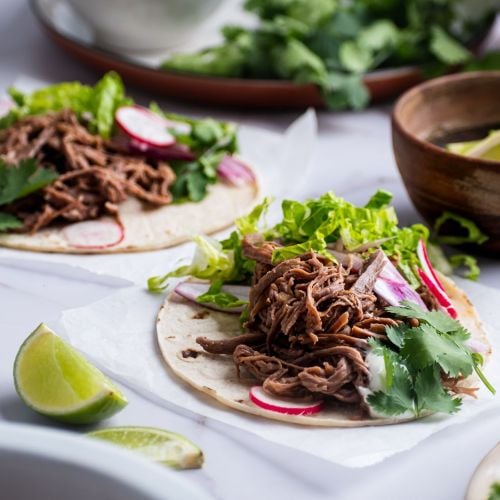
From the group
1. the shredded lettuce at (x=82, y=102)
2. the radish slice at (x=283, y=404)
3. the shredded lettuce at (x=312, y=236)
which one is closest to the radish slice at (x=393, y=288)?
the shredded lettuce at (x=312, y=236)

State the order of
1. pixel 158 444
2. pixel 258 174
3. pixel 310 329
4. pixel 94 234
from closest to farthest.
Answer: pixel 158 444 → pixel 310 329 → pixel 94 234 → pixel 258 174

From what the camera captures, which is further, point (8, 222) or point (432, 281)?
point (8, 222)

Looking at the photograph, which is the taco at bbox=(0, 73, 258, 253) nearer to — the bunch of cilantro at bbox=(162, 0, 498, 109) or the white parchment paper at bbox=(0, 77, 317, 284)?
the white parchment paper at bbox=(0, 77, 317, 284)

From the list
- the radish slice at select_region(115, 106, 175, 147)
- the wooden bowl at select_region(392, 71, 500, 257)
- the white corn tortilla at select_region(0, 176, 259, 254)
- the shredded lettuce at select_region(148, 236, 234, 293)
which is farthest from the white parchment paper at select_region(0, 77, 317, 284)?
the wooden bowl at select_region(392, 71, 500, 257)

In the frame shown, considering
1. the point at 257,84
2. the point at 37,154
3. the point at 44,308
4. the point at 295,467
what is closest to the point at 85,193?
the point at 37,154

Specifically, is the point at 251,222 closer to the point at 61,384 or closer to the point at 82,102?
the point at 61,384

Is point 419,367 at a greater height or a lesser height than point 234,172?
greater

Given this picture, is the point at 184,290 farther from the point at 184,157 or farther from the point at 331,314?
the point at 184,157

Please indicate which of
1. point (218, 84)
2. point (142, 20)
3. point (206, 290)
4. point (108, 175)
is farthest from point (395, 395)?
point (142, 20)
